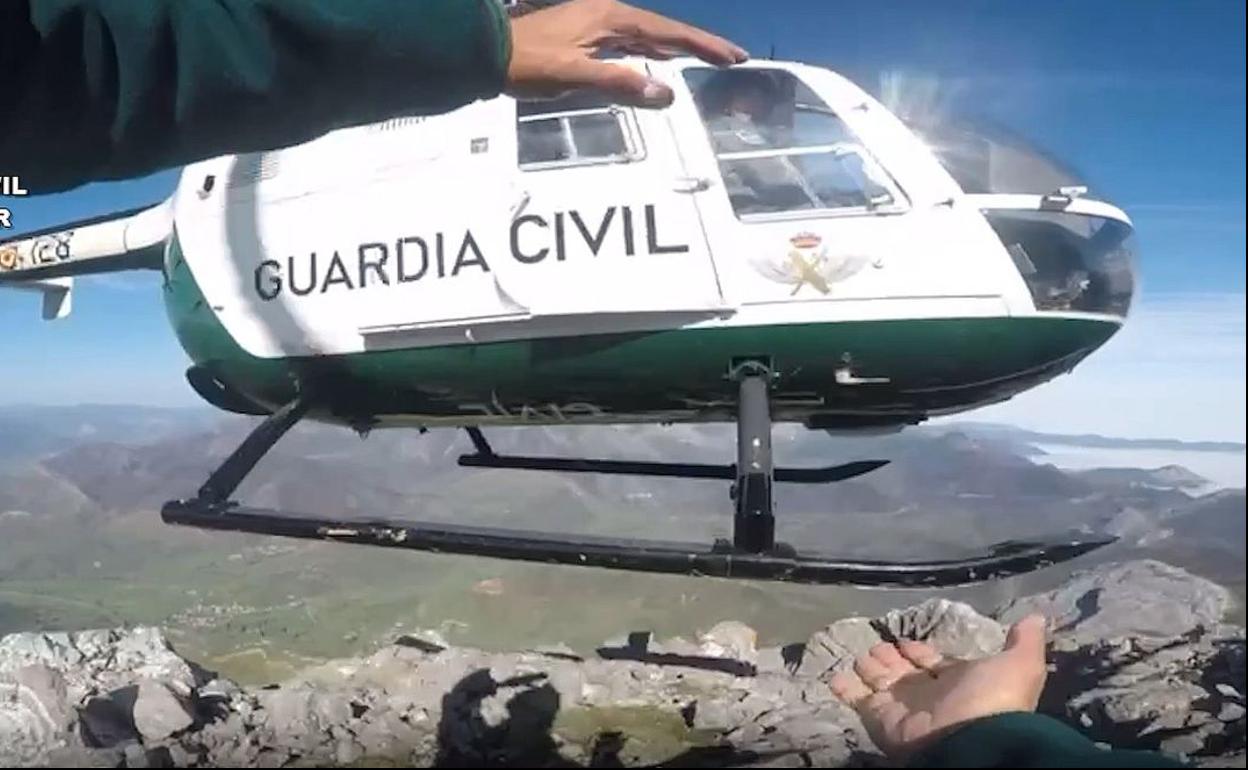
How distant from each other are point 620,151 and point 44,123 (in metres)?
0.82

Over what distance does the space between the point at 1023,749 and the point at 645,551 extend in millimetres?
565

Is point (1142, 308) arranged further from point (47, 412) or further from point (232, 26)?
point (47, 412)

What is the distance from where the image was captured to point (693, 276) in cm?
162

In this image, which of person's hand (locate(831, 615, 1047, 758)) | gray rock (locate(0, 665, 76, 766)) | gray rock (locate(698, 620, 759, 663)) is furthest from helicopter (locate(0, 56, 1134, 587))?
gray rock (locate(0, 665, 76, 766))

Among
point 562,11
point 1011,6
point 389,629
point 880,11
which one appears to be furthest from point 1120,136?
point 389,629

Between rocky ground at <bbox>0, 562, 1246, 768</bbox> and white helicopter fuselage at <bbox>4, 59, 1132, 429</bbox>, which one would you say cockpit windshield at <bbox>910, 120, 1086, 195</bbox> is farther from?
rocky ground at <bbox>0, 562, 1246, 768</bbox>

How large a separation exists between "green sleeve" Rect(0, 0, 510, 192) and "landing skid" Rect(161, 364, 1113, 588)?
2.37 feet

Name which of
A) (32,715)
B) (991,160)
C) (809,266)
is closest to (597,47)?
(809,266)

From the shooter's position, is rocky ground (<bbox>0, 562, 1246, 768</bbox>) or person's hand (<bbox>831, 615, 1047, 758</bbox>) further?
rocky ground (<bbox>0, 562, 1246, 768</bbox>)

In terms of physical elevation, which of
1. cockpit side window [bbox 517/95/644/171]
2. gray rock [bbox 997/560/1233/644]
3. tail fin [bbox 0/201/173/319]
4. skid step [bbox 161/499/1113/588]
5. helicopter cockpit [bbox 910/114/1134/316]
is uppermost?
cockpit side window [bbox 517/95/644/171]

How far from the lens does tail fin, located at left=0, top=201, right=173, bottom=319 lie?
72.9 inches

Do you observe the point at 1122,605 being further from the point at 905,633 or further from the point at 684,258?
the point at 684,258

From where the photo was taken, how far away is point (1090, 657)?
1734mm

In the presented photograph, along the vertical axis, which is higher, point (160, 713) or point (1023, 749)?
point (1023, 749)
